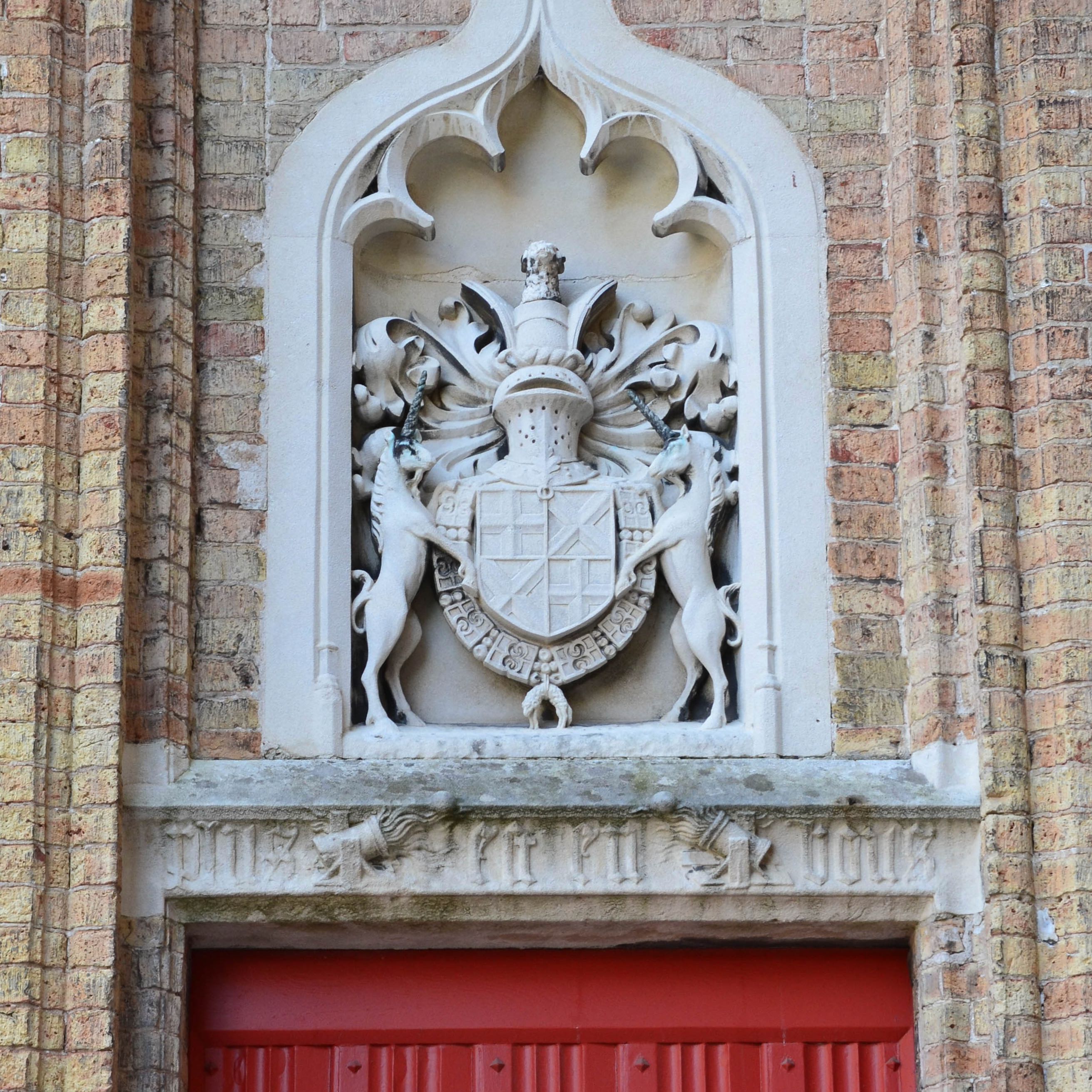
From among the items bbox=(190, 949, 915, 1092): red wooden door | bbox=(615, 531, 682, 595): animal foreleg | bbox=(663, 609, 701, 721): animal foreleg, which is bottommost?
bbox=(190, 949, 915, 1092): red wooden door

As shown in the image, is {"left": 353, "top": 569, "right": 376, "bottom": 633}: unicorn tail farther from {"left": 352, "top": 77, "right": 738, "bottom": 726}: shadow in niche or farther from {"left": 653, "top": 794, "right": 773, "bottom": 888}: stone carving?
{"left": 653, "top": 794, "right": 773, "bottom": 888}: stone carving

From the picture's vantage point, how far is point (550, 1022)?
5.87 metres

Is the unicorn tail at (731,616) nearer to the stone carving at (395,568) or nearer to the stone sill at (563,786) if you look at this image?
the stone sill at (563,786)

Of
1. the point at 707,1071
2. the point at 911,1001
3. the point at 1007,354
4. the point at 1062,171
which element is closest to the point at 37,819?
the point at 707,1071

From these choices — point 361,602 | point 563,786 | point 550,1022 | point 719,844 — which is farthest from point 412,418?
point 550,1022

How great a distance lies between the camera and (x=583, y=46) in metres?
6.45

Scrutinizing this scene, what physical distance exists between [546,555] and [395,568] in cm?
38

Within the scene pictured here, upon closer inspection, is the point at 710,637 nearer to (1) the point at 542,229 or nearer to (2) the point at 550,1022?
(2) the point at 550,1022

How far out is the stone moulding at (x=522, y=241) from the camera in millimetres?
5988

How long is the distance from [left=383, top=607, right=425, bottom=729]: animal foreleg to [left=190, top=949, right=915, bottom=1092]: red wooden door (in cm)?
60

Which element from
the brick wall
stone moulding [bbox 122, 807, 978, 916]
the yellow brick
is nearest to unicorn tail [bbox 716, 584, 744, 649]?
stone moulding [bbox 122, 807, 978, 916]

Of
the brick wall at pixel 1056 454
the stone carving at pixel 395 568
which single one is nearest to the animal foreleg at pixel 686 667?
the stone carving at pixel 395 568

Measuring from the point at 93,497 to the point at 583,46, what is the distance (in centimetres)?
182

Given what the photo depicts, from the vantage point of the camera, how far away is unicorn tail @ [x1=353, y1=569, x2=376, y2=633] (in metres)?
6.09
